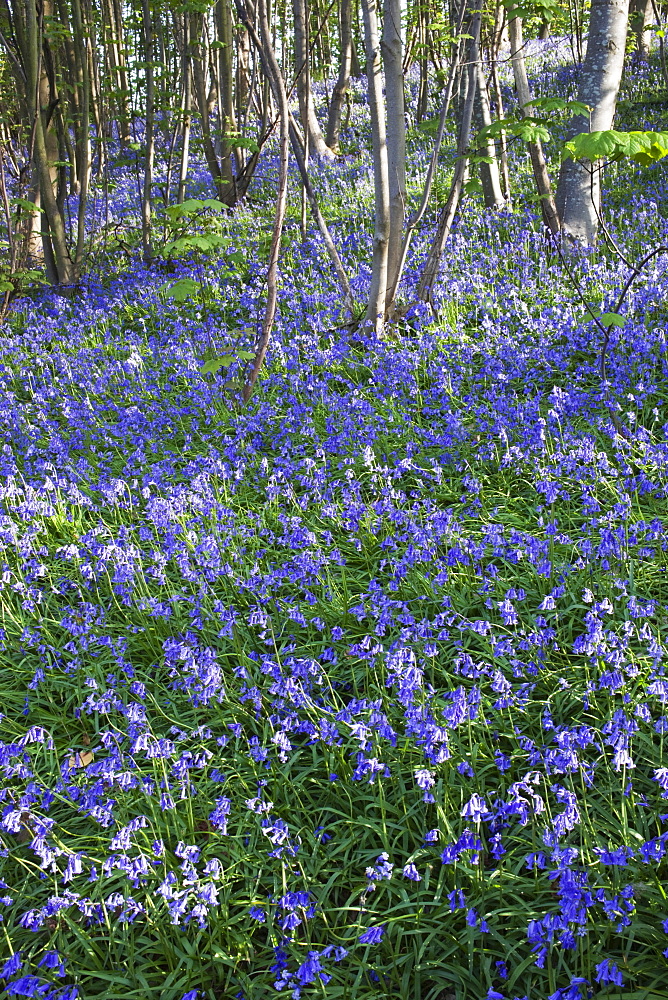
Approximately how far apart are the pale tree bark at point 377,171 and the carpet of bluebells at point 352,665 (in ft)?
1.22

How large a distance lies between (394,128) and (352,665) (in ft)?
15.0

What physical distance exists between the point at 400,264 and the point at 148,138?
498 cm

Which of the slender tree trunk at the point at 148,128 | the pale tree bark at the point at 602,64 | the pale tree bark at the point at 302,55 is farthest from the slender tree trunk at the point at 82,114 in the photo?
the pale tree bark at the point at 602,64

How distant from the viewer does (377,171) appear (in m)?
5.77

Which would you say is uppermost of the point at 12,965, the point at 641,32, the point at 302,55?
the point at 641,32

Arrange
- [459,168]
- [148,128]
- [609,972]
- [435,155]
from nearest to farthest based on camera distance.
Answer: [609,972] → [435,155] → [459,168] → [148,128]

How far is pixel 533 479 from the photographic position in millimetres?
4062

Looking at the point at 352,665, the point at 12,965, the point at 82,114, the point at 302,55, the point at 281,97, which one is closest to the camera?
the point at 12,965

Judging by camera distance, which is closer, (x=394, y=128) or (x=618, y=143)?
(x=618, y=143)

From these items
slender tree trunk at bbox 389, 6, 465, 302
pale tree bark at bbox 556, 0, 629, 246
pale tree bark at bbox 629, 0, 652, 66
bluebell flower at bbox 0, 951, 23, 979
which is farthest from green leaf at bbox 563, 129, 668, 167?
pale tree bark at bbox 629, 0, 652, 66

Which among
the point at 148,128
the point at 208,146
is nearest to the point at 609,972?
the point at 148,128

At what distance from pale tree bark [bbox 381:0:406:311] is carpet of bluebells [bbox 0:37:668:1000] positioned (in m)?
0.56

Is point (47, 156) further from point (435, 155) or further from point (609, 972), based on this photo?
point (609, 972)

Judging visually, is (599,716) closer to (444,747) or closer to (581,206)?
(444,747)
